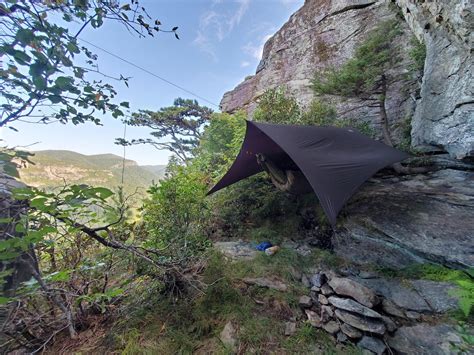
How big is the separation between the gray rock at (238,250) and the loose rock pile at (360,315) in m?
0.95

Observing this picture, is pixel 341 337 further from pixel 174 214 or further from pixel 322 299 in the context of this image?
pixel 174 214

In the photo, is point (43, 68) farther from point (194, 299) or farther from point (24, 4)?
point (194, 299)

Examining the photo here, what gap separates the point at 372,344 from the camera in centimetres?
146

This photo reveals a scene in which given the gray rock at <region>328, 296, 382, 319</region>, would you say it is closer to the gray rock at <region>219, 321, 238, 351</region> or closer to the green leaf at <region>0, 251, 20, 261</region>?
the gray rock at <region>219, 321, 238, 351</region>

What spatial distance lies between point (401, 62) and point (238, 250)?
5.90 meters

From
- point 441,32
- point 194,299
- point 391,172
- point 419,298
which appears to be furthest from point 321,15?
point 194,299

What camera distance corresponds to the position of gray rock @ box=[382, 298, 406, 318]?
1.64 metres

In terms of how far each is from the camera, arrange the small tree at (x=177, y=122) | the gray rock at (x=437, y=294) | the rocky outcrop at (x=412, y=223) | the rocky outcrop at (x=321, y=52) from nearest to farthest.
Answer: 1. the gray rock at (x=437, y=294)
2. the rocky outcrop at (x=412, y=223)
3. the rocky outcrop at (x=321, y=52)
4. the small tree at (x=177, y=122)

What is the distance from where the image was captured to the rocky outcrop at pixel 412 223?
198 cm

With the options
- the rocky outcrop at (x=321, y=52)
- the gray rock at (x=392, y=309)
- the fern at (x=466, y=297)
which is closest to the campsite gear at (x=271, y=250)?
the gray rock at (x=392, y=309)

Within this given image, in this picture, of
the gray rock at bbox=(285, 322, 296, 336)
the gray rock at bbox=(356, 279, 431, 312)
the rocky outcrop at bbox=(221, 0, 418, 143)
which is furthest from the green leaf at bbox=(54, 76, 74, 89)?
the rocky outcrop at bbox=(221, 0, 418, 143)

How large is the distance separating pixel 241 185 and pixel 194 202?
184 cm

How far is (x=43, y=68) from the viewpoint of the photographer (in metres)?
0.67

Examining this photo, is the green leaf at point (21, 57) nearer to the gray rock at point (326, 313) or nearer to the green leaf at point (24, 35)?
the green leaf at point (24, 35)
